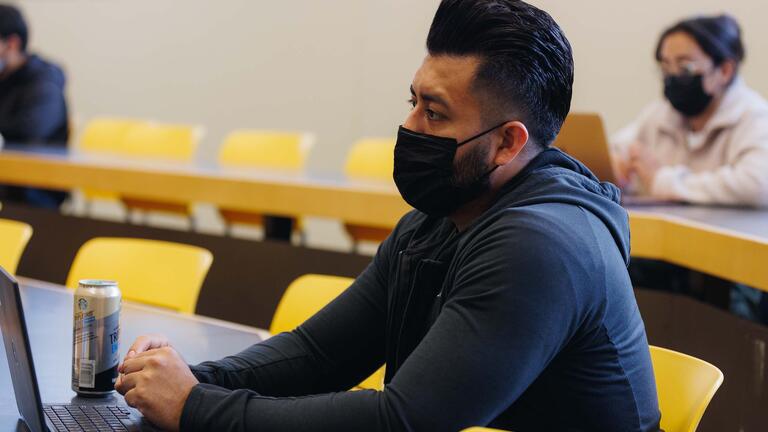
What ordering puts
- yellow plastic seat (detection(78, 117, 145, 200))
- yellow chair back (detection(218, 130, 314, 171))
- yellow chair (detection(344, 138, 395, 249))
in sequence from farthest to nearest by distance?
yellow plastic seat (detection(78, 117, 145, 200))
yellow chair back (detection(218, 130, 314, 171))
yellow chair (detection(344, 138, 395, 249))

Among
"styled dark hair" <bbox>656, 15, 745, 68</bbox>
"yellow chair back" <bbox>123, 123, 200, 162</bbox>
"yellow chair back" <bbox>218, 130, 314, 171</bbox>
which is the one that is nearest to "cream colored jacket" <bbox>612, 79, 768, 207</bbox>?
"styled dark hair" <bbox>656, 15, 745, 68</bbox>

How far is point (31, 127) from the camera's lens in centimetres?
523

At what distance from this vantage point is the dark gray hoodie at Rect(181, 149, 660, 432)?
3.94ft

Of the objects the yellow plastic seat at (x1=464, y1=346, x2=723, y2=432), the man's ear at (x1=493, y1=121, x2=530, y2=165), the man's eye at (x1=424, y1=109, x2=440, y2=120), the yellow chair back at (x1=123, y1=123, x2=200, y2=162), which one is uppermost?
the man's eye at (x1=424, y1=109, x2=440, y2=120)

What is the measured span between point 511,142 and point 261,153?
3744 millimetres

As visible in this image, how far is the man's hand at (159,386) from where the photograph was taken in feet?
4.38

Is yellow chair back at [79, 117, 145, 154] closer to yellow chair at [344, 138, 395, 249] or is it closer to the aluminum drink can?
yellow chair at [344, 138, 395, 249]

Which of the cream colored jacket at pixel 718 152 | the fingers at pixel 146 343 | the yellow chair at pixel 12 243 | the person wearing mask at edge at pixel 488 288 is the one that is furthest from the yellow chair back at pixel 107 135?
the person wearing mask at edge at pixel 488 288

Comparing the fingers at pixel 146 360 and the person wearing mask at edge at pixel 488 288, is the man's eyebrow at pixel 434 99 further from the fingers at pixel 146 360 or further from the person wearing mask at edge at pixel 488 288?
the fingers at pixel 146 360

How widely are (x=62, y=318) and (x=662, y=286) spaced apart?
6.07ft

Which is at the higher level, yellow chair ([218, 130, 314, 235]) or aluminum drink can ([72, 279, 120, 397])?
aluminum drink can ([72, 279, 120, 397])

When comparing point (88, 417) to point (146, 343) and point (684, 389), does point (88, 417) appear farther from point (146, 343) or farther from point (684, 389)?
point (684, 389)

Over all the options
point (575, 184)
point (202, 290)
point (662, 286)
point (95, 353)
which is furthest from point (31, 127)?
point (575, 184)

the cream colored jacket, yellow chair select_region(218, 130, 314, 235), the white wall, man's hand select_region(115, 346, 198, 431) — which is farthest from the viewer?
the white wall
